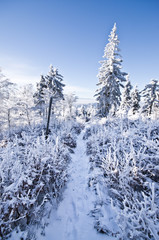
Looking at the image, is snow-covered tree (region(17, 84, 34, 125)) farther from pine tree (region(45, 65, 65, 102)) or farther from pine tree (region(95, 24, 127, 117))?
pine tree (region(95, 24, 127, 117))

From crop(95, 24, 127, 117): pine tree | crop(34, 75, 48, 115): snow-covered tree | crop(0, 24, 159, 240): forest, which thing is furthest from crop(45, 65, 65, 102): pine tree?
crop(0, 24, 159, 240): forest

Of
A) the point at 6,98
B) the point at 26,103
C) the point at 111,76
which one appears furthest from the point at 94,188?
the point at 26,103

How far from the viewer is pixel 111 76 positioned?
13109mm

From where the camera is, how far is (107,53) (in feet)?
44.3

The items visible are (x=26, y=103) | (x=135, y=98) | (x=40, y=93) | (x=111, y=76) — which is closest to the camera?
(x=111, y=76)

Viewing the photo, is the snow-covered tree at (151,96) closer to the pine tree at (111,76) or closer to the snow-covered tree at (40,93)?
the pine tree at (111,76)

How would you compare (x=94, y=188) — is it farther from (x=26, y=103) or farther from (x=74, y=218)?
(x=26, y=103)

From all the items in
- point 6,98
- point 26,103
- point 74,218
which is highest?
point 6,98

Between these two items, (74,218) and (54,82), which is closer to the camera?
(74,218)

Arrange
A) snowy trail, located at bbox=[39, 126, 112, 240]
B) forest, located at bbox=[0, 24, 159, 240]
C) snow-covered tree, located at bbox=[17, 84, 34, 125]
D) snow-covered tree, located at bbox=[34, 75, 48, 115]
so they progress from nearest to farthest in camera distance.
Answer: forest, located at bbox=[0, 24, 159, 240], snowy trail, located at bbox=[39, 126, 112, 240], snow-covered tree, located at bbox=[17, 84, 34, 125], snow-covered tree, located at bbox=[34, 75, 48, 115]

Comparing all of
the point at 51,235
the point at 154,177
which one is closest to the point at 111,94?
the point at 154,177

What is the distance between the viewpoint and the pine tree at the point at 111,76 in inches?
514

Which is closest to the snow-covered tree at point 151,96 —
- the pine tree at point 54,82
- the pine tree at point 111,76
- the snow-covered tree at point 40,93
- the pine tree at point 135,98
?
the pine tree at point 135,98

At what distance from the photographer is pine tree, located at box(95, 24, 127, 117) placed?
13.1m
